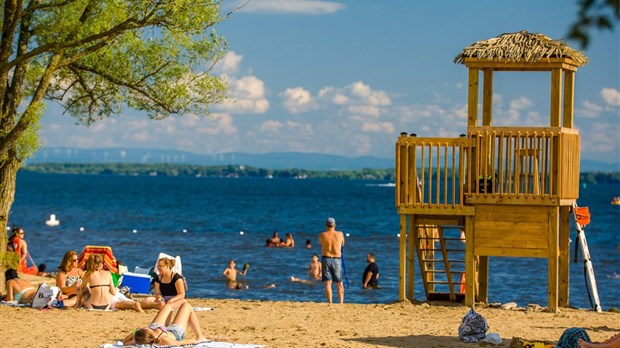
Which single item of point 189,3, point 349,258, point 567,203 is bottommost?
point 349,258

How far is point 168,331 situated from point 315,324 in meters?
3.21

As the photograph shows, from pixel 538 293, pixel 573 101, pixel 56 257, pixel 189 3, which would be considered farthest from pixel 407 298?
pixel 56 257

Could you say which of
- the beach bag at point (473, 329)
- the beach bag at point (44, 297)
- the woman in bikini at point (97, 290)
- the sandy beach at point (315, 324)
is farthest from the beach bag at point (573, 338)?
the beach bag at point (44, 297)

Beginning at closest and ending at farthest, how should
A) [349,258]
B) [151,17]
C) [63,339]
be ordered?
1. [63,339]
2. [151,17]
3. [349,258]

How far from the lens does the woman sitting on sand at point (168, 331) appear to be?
1284cm

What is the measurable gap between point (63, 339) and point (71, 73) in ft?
26.1

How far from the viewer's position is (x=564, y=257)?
1905 centimetres

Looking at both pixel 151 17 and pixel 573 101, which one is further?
pixel 573 101

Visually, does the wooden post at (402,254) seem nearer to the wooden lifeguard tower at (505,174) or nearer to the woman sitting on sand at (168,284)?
the wooden lifeguard tower at (505,174)

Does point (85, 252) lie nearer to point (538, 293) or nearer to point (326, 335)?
point (326, 335)

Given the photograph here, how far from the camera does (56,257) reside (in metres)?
41.4

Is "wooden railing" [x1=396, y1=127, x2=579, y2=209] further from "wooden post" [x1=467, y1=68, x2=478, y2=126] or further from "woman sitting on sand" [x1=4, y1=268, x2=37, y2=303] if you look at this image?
"woman sitting on sand" [x1=4, y1=268, x2=37, y2=303]

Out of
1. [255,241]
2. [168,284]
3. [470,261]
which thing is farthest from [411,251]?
[255,241]

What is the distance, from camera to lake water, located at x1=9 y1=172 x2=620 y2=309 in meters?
31.4
